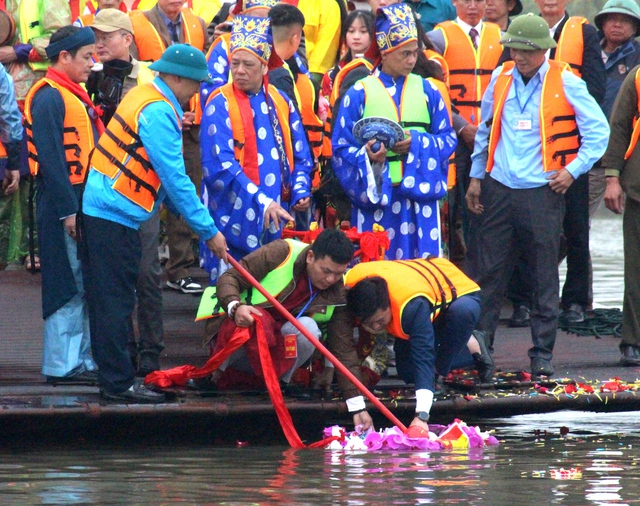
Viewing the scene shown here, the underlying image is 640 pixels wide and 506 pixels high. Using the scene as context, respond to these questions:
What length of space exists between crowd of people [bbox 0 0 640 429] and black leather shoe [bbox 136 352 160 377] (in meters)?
0.02

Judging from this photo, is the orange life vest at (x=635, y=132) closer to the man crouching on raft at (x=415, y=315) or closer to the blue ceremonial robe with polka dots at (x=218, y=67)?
the man crouching on raft at (x=415, y=315)

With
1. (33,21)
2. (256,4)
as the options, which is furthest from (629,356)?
(33,21)

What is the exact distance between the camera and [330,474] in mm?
6125

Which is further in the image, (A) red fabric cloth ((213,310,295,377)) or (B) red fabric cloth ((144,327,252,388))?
(B) red fabric cloth ((144,327,252,388))

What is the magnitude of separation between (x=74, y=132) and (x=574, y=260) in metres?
3.85

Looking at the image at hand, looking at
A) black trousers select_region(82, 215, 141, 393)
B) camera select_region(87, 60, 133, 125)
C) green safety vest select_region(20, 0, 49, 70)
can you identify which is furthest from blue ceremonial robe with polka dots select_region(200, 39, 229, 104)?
black trousers select_region(82, 215, 141, 393)

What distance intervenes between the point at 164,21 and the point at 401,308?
3499 millimetres

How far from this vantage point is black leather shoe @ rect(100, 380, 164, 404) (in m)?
7.02

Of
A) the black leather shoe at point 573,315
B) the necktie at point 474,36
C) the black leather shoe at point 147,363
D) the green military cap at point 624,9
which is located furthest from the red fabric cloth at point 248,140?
the green military cap at point 624,9

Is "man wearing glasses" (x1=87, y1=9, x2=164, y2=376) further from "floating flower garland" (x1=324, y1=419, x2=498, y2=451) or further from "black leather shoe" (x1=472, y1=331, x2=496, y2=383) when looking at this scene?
"black leather shoe" (x1=472, y1=331, x2=496, y2=383)

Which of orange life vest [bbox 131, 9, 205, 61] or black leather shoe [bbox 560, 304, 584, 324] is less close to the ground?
orange life vest [bbox 131, 9, 205, 61]

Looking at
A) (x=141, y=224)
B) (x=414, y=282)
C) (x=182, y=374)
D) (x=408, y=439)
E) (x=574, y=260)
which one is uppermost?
(x=141, y=224)

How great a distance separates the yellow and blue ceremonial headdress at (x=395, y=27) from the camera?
797cm

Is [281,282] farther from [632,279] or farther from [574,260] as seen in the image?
[574,260]
